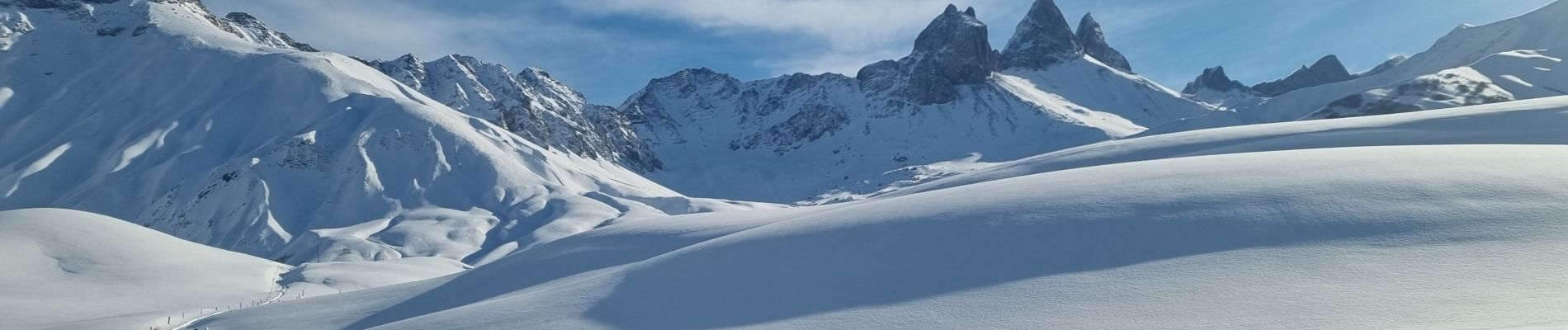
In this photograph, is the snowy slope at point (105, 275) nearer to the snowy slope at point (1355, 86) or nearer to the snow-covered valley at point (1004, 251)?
the snow-covered valley at point (1004, 251)

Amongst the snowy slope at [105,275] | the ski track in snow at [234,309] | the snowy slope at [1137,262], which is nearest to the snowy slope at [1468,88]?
the snowy slope at [1137,262]

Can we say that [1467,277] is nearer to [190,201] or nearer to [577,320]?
[577,320]

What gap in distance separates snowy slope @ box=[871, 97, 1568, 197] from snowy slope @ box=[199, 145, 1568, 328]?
1595 centimetres

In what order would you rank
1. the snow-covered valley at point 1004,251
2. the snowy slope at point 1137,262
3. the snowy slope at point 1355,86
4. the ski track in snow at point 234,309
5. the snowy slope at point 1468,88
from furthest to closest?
the snowy slope at point 1355,86, the snowy slope at point 1468,88, the ski track in snow at point 234,309, the snow-covered valley at point 1004,251, the snowy slope at point 1137,262

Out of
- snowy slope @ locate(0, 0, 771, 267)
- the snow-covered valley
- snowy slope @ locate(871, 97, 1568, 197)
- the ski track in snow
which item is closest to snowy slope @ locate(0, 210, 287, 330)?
the snow-covered valley

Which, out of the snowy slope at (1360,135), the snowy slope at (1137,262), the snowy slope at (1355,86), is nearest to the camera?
the snowy slope at (1137,262)

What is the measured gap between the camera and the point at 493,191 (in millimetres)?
126062

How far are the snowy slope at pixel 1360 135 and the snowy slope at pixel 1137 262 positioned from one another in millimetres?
15949

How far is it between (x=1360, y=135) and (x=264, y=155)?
418 feet

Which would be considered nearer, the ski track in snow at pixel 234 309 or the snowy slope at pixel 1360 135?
the ski track in snow at pixel 234 309

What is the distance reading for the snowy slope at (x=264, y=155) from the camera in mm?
105562

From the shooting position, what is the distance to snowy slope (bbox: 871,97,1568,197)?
132 ft

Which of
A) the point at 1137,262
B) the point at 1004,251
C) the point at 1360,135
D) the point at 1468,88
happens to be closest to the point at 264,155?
the point at 1004,251

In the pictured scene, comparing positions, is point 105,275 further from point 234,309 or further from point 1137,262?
point 1137,262
